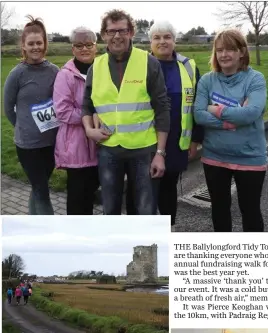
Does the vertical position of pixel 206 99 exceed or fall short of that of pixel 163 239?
it exceeds it

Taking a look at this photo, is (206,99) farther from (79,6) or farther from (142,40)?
(79,6)

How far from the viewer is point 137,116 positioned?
5.03 ft

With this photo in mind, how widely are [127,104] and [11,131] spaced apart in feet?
1.64

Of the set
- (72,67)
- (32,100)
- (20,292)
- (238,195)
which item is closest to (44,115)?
(32,100)

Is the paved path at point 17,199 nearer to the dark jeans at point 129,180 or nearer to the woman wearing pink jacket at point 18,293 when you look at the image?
the dark jeans at point 129,180

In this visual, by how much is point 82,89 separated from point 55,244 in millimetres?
616

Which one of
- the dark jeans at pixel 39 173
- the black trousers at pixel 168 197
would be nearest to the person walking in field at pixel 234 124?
the black trousers at pixel 168 197

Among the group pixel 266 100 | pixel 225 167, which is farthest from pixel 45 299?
pixel 266 100

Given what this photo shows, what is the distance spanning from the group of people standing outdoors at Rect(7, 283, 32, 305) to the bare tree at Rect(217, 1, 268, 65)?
1.27 m

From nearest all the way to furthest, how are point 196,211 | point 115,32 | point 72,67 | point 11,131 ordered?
point 115,32 < point 72,67 < point 11,131 < point 196,211

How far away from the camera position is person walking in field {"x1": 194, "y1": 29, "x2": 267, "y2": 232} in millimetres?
1488

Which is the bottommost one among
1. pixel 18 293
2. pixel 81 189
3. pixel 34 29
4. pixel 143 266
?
pixel 18 293

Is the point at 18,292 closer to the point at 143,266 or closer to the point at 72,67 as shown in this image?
the point at 143,266

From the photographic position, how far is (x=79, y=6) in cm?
164
